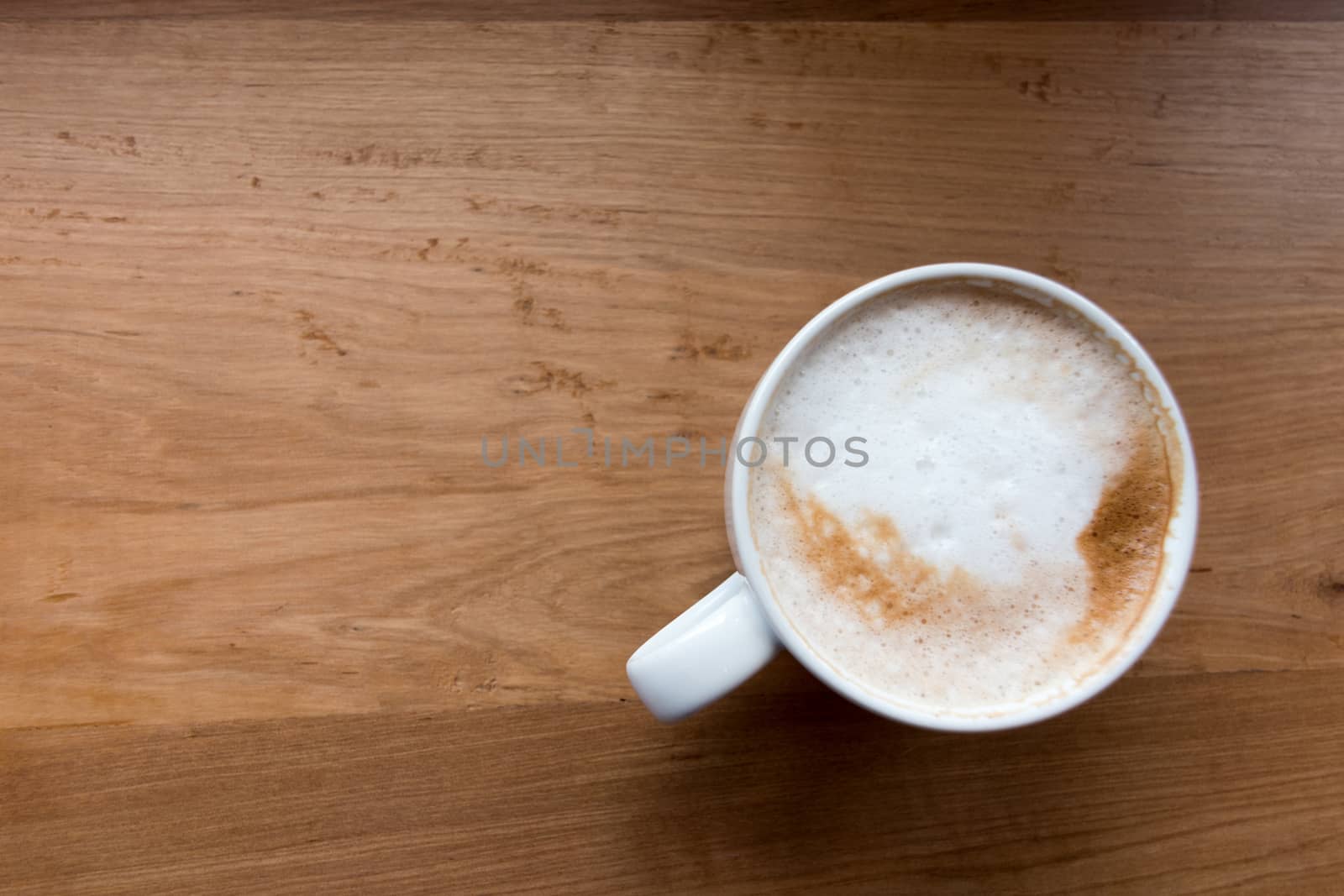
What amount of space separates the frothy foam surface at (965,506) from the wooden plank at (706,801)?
13 cm

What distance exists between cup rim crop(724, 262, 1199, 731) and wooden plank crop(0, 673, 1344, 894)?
137 millimetres

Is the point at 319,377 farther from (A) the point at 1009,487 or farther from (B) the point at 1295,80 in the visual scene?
(B) the point at 1295,80

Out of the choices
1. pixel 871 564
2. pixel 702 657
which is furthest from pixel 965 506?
pixel 702 657

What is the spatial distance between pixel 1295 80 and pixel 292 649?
79 cm

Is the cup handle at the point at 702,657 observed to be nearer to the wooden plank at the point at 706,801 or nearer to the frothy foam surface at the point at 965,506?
the frothy foam surface at the point at 965,506

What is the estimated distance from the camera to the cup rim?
1.50ft

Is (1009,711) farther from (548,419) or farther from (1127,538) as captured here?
(548,419)

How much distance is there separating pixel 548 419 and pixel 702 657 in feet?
0.70

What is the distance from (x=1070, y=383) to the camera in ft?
1.58

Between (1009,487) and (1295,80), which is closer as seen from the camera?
(1009,487)

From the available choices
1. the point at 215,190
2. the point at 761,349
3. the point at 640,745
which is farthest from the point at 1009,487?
the point at 215,190

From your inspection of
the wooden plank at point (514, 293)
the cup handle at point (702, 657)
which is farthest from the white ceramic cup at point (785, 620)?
the wooden plank at point (514, 293)

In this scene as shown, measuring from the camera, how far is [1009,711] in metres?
0.46

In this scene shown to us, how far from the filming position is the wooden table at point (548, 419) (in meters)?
0.58
